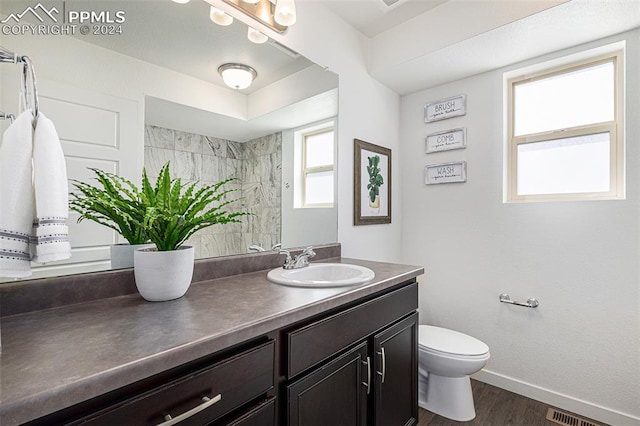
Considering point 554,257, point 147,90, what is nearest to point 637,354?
point 554,257

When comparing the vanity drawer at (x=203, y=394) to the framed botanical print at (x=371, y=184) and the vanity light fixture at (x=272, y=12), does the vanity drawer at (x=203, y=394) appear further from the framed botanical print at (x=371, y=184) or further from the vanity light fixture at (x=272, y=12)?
the vanity light fixture at (x=272, y=12)

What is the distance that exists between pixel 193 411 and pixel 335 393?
1.92ft


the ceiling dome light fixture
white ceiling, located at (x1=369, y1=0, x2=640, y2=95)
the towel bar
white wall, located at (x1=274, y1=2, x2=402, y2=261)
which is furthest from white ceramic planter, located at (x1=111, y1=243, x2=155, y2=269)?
the towel bar

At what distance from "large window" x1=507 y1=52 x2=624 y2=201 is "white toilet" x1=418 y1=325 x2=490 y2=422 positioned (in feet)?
3.53

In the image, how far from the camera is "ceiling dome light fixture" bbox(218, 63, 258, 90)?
141 centimetres

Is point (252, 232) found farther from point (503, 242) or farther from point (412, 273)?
point (503, 242)

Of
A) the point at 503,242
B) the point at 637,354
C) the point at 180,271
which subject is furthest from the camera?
the point at 503,242

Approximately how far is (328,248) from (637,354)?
1.79m

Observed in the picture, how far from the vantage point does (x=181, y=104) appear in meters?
1.24

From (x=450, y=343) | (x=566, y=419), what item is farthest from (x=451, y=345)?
(x=566, y=419)

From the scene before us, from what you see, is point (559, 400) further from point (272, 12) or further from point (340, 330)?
point (272, 12)

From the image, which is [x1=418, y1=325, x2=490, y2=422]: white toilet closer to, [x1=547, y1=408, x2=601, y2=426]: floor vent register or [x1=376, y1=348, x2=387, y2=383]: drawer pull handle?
[x1=547, y1=408, x2=601, y2=426]: floor vent register

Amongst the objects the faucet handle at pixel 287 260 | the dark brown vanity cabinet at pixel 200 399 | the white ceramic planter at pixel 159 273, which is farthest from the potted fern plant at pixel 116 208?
the faucet handle at pixel 287 260

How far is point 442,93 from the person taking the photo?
94.6 inches
